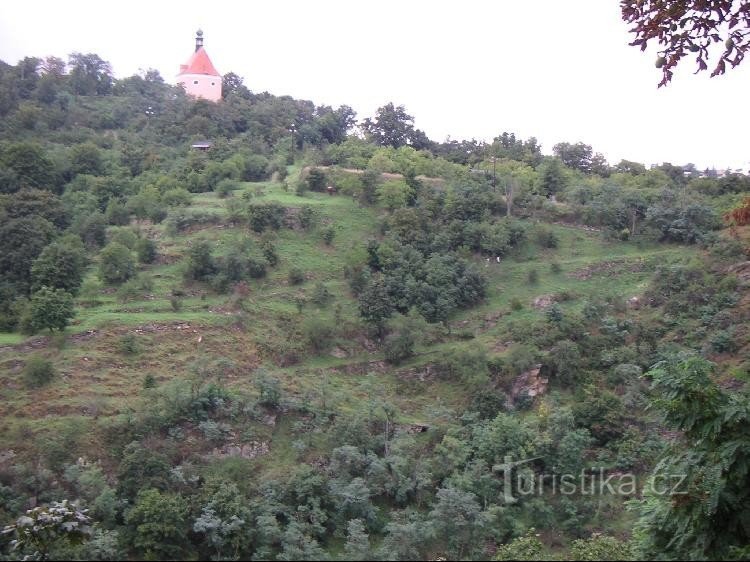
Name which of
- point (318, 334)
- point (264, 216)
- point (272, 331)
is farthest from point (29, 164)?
point (318, 334)

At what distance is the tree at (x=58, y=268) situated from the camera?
52.2ft

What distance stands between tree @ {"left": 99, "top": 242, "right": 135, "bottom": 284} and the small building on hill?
20132 millimetres

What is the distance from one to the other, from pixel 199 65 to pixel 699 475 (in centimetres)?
3570

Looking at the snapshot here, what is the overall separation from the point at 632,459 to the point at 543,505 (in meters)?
2.24

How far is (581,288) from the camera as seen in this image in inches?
752

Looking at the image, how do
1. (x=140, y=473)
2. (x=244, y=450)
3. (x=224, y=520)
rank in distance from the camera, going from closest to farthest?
(x=224, y=520), (x=140, y=473), (x=244, y=450)

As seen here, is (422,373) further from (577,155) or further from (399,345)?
(577,155)

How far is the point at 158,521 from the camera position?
396 inches

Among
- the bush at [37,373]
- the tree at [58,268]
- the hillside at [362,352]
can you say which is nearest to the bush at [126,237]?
the hillside at [362,352]

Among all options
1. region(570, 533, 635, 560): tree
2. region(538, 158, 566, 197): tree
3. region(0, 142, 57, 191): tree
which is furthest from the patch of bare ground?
region(0, 142, 57, 191): tree

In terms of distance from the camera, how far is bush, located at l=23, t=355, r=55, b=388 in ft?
43.3

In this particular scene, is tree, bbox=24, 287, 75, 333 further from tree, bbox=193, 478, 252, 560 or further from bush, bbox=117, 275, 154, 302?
tree, bbox=193, 478, 252, 560

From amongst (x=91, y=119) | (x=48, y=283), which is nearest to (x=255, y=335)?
(x=48, y=283)

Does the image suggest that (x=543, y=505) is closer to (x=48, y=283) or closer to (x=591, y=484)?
(x=591, y=484)
